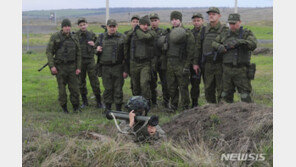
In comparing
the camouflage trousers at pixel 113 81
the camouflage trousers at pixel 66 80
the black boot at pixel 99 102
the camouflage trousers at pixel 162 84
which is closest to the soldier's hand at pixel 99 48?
the camouflage trousers at pixel 113 81

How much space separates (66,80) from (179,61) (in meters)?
2.69

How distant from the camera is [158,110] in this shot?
901cm

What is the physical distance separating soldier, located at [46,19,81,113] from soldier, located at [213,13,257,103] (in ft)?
10.6

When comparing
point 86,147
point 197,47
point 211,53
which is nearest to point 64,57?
point 197,47

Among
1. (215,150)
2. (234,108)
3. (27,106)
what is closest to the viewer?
(215,150)

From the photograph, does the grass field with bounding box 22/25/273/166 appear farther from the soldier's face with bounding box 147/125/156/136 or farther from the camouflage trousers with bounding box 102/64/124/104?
the camouflage trousers with bounding box 102/64/124/104

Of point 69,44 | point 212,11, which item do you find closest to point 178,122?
point 212,11

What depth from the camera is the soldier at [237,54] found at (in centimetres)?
763

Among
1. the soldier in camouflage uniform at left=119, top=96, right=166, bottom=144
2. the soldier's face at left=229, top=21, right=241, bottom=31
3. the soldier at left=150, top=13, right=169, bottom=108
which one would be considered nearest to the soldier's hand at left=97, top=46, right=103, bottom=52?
the soldier at left=150, top=13, right=169, bottom=108

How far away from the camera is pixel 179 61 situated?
28.2ft

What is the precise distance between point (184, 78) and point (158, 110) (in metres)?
1.01

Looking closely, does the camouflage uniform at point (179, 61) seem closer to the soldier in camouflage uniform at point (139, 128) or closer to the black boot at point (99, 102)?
the black boot at point (99, 102)

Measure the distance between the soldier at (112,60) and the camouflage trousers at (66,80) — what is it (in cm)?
71

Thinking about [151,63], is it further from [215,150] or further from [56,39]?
[215,150]
